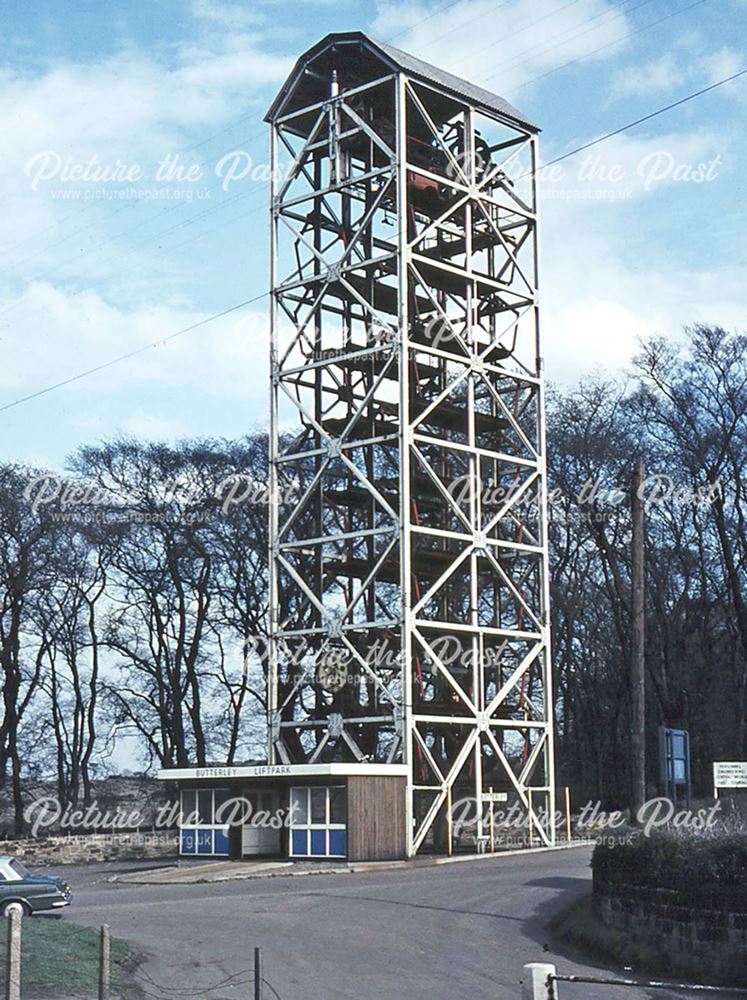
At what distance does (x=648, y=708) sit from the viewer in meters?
65.2

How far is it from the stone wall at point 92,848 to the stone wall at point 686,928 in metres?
30.3

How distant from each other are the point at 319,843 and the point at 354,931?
51.1 feet

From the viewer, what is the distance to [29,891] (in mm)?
26203

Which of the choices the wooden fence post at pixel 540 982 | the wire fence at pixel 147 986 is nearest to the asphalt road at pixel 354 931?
the wire fence at pixel 147 986

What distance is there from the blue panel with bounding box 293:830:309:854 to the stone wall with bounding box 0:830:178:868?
11936 mm

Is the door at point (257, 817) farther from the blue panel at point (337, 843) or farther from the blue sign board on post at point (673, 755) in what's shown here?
the blue sign board on post at point (673, 755)

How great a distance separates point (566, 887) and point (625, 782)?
3444cm

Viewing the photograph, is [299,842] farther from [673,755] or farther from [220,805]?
[673,755]

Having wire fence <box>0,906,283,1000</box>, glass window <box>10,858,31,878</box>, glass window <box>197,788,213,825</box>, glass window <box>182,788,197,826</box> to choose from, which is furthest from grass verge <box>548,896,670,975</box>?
glass window <box>182,788,197,826</box>

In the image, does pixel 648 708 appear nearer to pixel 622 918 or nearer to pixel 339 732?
pixel 339 732

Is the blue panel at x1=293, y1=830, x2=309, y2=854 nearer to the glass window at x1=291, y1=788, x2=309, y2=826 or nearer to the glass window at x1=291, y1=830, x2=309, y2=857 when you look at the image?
the glass window at x1=291, y1=830, x2=309, y2=857

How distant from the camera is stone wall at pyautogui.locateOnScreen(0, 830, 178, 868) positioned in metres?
51.8

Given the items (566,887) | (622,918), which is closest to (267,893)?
(566,887)

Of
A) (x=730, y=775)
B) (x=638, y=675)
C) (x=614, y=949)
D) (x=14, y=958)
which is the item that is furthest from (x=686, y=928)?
(x=14, y=958)
